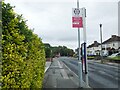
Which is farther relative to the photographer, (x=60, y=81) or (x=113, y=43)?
(x=113, y=43)

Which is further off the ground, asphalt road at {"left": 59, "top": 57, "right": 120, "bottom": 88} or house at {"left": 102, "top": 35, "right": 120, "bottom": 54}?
house at {"left": 102, "top": 35, "right": 120, "bottom": 54}

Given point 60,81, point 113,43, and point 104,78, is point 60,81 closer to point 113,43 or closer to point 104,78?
point 104,78

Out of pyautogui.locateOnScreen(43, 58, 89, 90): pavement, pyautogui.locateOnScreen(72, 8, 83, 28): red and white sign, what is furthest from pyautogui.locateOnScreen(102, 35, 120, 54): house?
pyautogui.locateOnScreen(72, 8, 83, 28): red and white sign

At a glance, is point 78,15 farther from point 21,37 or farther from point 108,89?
point 21,37

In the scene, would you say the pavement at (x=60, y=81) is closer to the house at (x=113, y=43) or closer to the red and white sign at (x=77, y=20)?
the red and white sign at (x=77, y=20)

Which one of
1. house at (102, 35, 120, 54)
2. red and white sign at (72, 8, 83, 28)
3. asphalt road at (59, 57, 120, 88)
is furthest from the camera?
house at (102, 35, 120, 54)

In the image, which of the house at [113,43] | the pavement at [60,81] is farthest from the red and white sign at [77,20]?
the house at [113,43]

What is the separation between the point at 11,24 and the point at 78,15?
9050mm

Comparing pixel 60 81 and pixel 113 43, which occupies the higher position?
pixel 113 43

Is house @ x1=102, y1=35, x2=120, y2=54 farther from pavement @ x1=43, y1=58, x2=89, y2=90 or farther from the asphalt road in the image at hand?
pavement @ x1=43, y1=58, x2=89, y2=90

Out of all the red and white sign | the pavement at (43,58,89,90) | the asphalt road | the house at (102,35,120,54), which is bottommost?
the asphalt road

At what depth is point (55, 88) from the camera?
14039mm

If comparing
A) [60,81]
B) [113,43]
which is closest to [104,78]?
[60,81]

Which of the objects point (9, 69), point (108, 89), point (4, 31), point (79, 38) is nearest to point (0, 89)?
point (9, 69)
